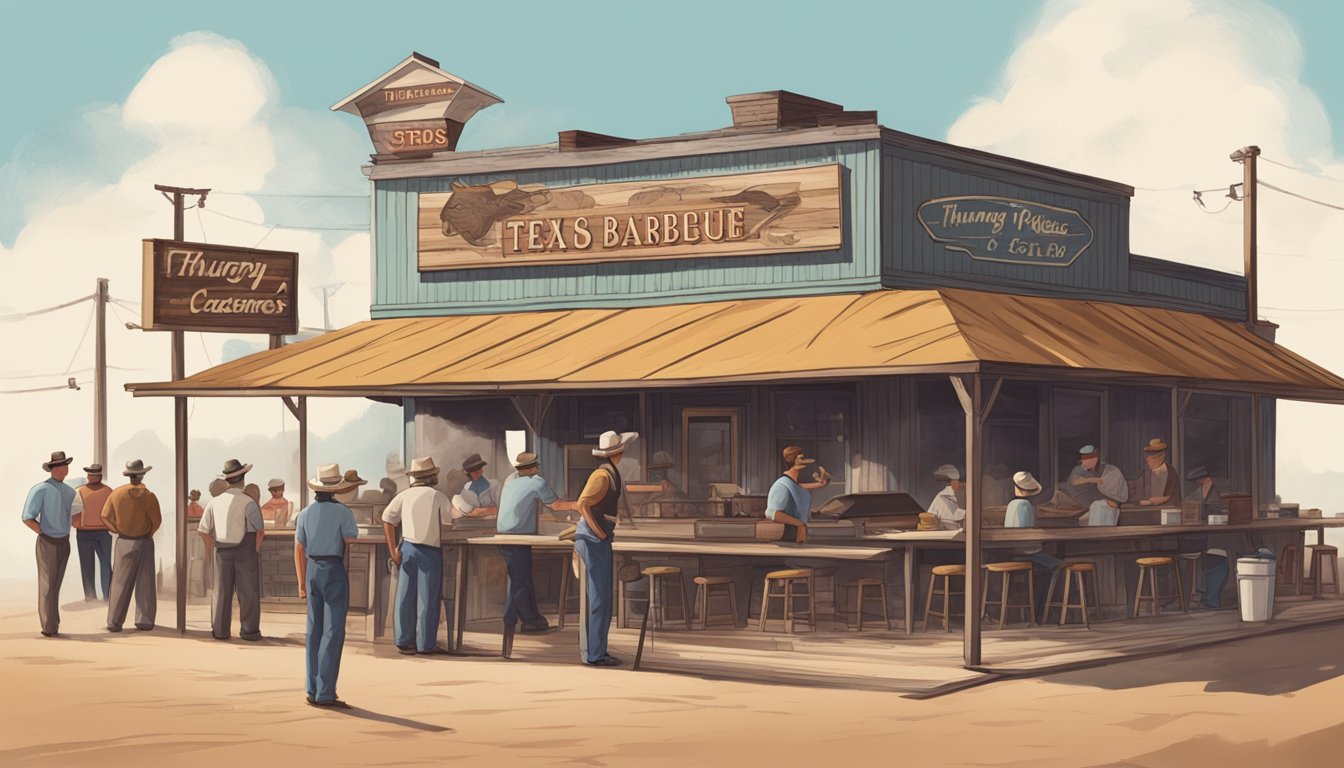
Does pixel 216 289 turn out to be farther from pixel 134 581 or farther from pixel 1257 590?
pixel 1257 590

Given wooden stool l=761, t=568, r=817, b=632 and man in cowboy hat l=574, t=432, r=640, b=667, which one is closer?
man in cowboy hat l=574, t=432, r=640, b=667

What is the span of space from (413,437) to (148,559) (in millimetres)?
4901

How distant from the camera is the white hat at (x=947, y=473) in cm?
1897

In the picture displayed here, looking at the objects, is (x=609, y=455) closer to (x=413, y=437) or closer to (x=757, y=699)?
(x=757, y=699)

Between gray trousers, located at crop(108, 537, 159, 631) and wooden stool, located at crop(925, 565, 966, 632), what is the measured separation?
8140mm

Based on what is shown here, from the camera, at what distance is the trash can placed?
1848 cm

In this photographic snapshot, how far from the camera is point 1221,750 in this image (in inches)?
433

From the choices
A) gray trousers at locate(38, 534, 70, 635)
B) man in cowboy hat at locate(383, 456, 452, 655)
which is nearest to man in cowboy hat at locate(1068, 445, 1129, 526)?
man in cowboy hat at locate(383, 456, 452, 655)

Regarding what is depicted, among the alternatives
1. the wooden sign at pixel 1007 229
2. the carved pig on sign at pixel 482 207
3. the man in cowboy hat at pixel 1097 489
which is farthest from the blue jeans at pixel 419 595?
the wooden sign at pixel 1007 229

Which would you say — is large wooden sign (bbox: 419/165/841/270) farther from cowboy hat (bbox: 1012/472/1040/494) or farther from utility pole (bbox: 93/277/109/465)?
utility pole (bbox: 93/277/109/465)

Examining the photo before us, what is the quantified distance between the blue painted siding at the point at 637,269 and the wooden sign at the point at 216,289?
1924mm

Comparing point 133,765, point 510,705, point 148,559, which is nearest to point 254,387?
point 148,559

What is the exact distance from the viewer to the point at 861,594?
17891 mm

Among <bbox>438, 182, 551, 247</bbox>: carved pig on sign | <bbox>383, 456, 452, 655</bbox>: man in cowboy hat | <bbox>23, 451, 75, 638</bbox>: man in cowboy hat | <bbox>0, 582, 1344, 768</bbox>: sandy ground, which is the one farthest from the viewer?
<bbox>438, 182, 551, 247</bbox>: carved pig on sign
